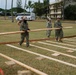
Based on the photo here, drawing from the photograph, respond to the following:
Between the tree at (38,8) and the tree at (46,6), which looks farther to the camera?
the tree at (46,6)

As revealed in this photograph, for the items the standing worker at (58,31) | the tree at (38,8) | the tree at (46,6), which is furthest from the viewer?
the tree at (46,6)

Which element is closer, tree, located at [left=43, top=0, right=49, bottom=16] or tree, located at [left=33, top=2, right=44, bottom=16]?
tree, located at [left=33, top=2, right=44, bottom=16]

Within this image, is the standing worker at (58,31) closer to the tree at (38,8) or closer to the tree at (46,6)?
the tree at (38,8)

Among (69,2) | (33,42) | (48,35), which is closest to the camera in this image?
A: (33,42)

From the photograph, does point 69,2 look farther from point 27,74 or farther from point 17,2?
point 27,74

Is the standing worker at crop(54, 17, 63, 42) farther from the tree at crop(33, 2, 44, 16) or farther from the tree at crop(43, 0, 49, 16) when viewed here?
the tree at crop(43, 0, 49, 16)

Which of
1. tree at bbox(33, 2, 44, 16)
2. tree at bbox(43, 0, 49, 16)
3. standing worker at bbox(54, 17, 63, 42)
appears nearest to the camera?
standing worker at bbox(54, 17, 63, 42)

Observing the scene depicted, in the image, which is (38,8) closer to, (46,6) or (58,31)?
(46,6)

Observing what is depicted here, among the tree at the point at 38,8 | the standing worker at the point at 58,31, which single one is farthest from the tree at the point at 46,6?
the standing worker at the point at 58,31

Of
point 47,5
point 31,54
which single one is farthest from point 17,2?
point 31,54

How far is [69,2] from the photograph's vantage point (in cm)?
8219

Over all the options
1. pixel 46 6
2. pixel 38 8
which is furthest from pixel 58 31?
pixel 46 6

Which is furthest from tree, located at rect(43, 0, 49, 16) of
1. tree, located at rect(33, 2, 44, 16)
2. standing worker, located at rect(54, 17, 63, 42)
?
standing worker, located at rect(54, 17, 63, 42)

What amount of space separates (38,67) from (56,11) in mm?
80381
